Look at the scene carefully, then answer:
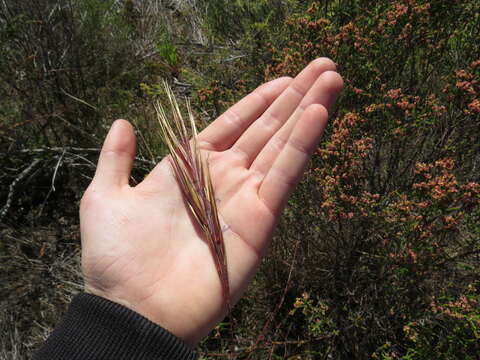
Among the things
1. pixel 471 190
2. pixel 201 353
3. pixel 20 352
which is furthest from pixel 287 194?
pixel 20 352

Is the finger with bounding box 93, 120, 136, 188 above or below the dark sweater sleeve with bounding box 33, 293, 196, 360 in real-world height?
above

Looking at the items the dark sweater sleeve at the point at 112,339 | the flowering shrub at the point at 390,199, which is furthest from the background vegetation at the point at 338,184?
the dark sweater sleeve at the point at 112,339

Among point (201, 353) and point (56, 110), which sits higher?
point (56, 110)

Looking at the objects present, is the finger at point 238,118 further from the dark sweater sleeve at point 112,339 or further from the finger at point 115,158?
the dark sweater sleeve at point 112,339

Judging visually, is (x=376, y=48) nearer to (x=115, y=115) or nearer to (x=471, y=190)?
(x=471, y=190)

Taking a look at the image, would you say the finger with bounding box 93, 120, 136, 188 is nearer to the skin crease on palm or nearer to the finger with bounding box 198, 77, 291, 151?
the skin crease on palm

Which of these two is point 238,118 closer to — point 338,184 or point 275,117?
point 275,117

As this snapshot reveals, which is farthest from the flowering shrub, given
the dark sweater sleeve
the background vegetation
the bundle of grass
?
the dark sweater sleeve
